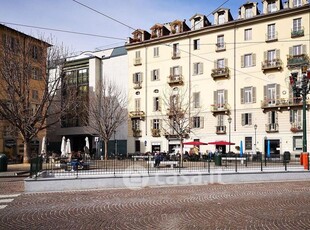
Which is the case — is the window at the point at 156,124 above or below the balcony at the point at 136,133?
above

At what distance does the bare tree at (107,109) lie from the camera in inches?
1690

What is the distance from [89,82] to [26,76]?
2154 centimetres

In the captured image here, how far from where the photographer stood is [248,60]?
3981 cm

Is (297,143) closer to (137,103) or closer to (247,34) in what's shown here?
(247,34)

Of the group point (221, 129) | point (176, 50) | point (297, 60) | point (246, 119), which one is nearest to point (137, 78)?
point (176, 50)

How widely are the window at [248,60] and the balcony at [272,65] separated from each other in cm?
131

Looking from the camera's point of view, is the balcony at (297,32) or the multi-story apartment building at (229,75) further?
the multi-story apartment building at (229,75)

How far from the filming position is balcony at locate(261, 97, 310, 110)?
35.9 metres

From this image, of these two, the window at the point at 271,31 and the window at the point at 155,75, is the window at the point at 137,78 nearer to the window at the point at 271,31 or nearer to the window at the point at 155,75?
the window at the point at 155,75

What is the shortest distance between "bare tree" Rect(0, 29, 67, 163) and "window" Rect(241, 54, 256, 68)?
2074 cm

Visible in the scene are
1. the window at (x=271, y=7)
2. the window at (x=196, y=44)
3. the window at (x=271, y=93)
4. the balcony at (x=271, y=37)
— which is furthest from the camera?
the window at (x=196, y=44)

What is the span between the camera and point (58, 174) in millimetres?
15688

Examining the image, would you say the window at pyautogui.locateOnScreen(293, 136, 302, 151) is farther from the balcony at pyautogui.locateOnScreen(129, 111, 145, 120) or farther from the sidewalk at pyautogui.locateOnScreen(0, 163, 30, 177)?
the sidewalk at pyautogui.locateOnScreen(0, 163, 30, 177)

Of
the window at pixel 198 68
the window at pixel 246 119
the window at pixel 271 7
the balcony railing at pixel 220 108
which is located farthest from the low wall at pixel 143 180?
the window at pixel 198 68
